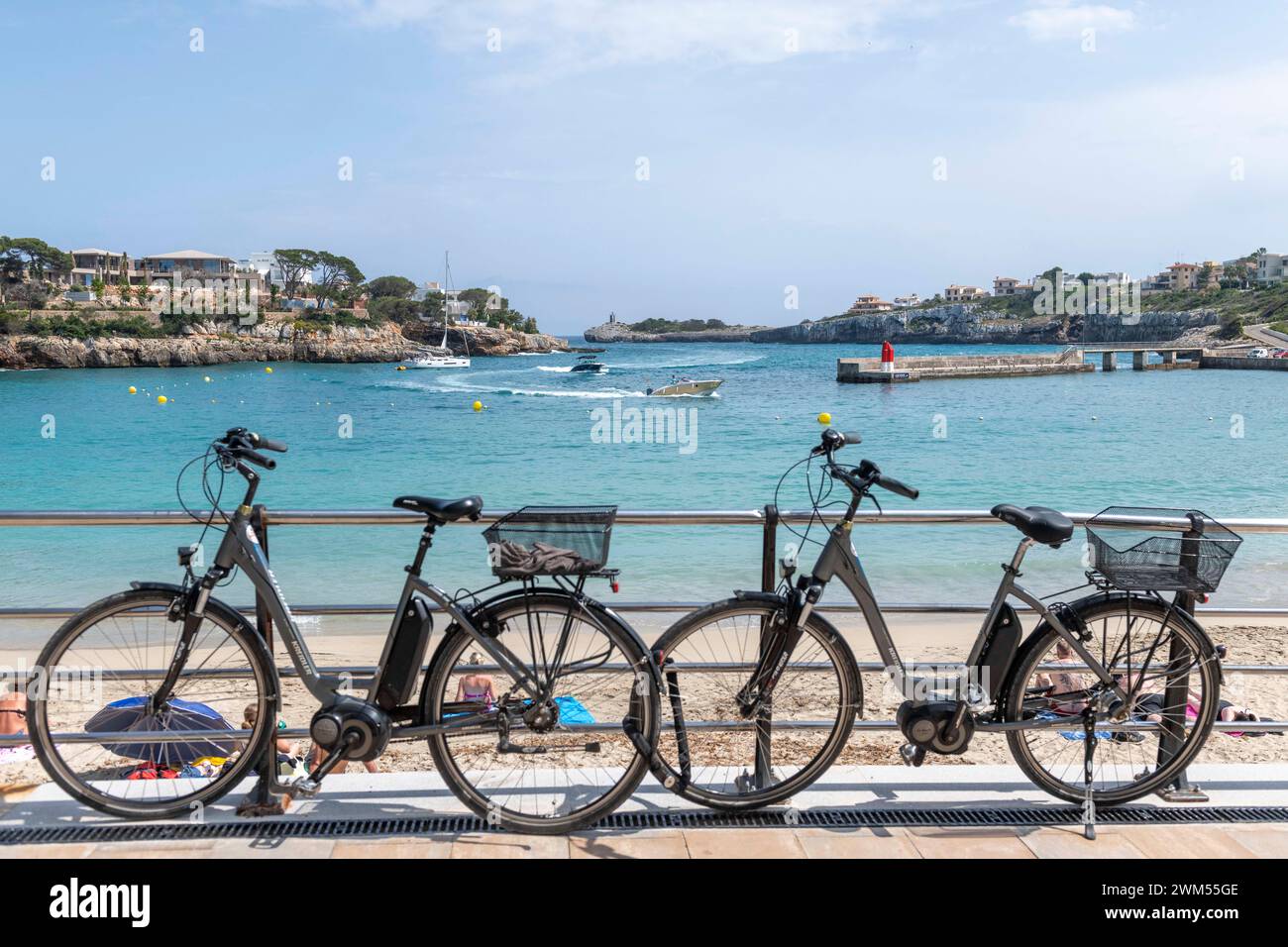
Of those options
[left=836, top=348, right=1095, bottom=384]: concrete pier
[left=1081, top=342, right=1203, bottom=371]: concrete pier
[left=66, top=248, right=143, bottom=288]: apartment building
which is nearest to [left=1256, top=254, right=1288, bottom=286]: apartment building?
[left=1081, top=342, right=1203, bottom=371]: concrete pier

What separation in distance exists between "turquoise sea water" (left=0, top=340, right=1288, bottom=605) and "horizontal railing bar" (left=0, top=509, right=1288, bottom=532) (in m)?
8.78

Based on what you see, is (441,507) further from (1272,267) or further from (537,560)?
(1272,267)

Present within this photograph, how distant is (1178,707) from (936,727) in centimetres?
86

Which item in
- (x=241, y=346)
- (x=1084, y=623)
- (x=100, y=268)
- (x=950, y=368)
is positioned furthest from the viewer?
(x=100, y=268)

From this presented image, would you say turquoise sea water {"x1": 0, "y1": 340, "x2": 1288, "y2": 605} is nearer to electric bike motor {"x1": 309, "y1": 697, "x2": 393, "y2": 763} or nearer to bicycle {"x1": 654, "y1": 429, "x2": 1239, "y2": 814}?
electric bike motor {"x1": 309, "y1": 697, "x2": 393, "y2": 763}

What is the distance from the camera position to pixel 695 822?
3.14m

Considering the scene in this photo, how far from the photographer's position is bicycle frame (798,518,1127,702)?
10.2 ft

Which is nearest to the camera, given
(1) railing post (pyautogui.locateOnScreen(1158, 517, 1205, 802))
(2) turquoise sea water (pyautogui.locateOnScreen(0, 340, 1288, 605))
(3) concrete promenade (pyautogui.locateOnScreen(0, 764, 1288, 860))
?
(3) concrete promenade (pyautogui.locateOnScreen(0, 764, 1288, 860))

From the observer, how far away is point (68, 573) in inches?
585

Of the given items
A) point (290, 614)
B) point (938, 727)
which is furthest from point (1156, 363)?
point (290, 614)

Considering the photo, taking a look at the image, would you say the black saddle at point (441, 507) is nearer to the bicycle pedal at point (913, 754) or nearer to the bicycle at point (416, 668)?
the bicycle at point (416, 668)

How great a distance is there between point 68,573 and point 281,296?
4413 inches

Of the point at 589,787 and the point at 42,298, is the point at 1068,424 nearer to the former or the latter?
the point at 589,787
